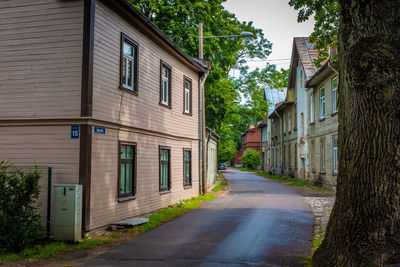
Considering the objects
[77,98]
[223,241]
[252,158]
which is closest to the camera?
[223,241]

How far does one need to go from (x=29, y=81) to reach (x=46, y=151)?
72.8 inches

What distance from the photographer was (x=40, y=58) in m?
9.42

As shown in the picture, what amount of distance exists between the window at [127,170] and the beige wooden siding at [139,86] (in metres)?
0.77

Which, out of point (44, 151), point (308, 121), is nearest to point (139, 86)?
point (44, 151)

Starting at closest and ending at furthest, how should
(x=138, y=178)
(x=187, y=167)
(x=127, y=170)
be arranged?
(x=127, y=170) < (x=138, y=178) < (x=187, y=167)

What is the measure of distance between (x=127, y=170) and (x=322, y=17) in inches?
290

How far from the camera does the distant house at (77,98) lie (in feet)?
29.5

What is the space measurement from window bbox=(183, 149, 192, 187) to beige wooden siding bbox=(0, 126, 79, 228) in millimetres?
7816

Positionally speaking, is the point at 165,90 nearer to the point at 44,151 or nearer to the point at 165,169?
the point at 165,169

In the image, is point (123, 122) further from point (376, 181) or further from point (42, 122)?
point (376, 181)

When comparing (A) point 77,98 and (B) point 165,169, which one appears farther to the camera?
(B) point 165,169

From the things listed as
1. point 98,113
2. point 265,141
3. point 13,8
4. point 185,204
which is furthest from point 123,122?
point 265,141

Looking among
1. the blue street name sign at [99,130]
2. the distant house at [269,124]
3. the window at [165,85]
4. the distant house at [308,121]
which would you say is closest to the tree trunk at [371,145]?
the blue street name sign at [99,130]

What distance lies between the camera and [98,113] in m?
9.45
